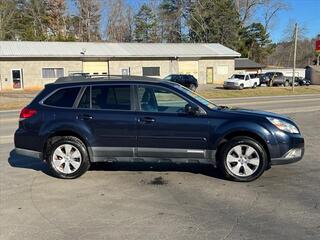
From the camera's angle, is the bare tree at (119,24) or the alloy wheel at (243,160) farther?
the bare tree at (119,24)

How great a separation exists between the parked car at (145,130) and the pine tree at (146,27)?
2781 inches

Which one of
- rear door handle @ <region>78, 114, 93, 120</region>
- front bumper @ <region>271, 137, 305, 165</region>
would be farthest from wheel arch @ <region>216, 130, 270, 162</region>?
rear door handle @ <region>78, 114, 93, 120</region>

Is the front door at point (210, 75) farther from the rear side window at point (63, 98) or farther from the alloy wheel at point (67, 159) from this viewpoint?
the alloy wheel at point (67, 159)

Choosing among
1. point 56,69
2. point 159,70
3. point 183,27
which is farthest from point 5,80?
point 183,27

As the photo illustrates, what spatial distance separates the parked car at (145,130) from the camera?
6320 mm

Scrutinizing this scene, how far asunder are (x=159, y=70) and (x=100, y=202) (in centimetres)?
4140

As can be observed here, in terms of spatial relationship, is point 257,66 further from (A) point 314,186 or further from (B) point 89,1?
(A) point 314,186

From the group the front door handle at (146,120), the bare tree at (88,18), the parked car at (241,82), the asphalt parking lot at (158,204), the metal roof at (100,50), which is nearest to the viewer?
the asphalt parking lot at (158,204)

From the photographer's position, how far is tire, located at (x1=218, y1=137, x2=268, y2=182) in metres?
6.30

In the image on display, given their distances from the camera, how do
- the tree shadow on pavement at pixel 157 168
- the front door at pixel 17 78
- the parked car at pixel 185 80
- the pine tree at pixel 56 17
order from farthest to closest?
1. the pine tree at pixel 56 17
2. the front door at pixel 17 78
3. the parked car at pixel 185 80
4. the tree shadow on pavement at pixel 157 168

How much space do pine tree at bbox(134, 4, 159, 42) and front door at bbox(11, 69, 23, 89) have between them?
131ft

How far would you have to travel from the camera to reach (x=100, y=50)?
44.0 meters

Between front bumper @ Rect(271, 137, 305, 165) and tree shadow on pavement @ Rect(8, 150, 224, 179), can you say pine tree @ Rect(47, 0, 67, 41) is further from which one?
front bumper @ Rect(271, 137, 305, 165)

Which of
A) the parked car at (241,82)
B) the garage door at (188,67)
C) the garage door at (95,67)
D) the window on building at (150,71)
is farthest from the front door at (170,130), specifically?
the garage door at (188,67)
